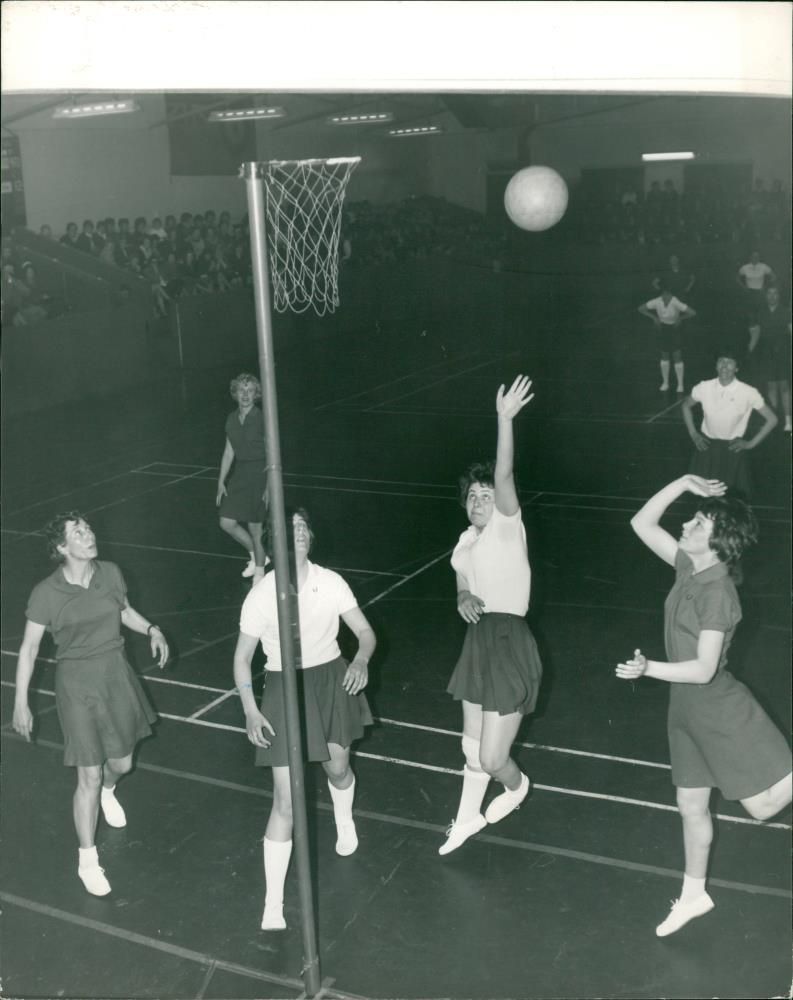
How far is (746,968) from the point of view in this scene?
5027 mm

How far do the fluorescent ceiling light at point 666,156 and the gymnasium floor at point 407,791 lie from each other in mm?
22319

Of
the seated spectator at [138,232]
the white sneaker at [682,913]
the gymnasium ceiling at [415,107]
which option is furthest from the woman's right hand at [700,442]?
the gymnasium ceiling at [415,107]

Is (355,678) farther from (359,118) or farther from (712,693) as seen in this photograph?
(359,118)

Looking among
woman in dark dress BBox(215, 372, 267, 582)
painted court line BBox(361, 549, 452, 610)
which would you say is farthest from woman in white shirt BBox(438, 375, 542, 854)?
woman in dark dress BBox(215, 372, 267, 582)

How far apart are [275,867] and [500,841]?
1363 mm

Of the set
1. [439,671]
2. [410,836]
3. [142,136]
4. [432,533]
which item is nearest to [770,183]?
[142,136]

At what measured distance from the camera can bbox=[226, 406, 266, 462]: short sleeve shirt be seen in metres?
9.93

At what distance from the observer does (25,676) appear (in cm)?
568

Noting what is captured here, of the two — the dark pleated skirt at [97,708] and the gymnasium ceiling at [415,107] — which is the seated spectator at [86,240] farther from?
the dark pleated skirt at [97,708]

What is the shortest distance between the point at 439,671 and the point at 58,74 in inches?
197

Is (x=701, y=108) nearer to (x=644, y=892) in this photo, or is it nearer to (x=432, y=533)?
(x=432, y=533)

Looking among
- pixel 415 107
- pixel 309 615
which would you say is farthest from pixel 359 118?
pixel 309 615

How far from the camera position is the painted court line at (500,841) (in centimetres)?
567

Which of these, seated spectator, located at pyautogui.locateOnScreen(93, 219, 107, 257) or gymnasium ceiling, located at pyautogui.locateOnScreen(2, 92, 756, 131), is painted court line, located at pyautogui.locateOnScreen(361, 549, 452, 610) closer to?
seated spectator, located at pyautogui.locateOnScreen(93, 219, 107, 257)
